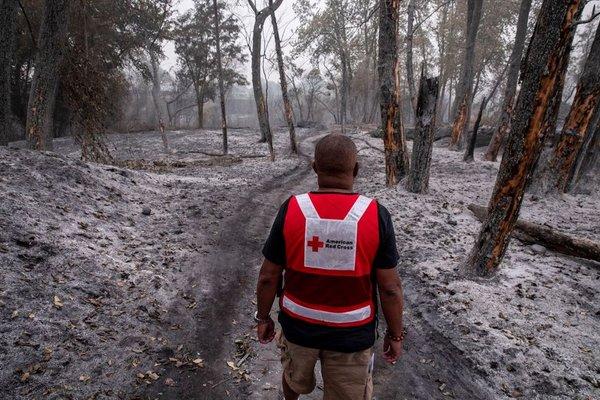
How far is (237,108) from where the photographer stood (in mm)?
114750


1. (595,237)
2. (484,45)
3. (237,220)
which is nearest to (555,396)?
(595,237)

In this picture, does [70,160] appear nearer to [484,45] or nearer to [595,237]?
[595,237]

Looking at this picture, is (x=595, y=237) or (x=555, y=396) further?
(x=595, y=237)

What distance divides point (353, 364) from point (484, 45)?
34.2 metres

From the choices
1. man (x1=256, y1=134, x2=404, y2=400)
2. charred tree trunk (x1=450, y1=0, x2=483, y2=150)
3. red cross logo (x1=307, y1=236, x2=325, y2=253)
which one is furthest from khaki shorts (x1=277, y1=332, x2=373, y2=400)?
charred tree trunk (x1=450, y1=0, x2=483, y2=150)

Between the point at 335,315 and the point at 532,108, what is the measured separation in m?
4.07

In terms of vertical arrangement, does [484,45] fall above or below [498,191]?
above

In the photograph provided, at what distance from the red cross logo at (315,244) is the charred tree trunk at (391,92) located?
816 cm

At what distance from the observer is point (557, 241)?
6.09 metres

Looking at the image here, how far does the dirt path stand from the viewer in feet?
11.8

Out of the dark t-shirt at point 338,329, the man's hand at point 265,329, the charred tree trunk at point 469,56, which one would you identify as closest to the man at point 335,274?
the dark t-shirt at point 338,329

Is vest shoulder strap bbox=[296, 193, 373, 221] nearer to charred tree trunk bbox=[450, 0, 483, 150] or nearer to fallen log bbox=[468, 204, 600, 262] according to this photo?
fallen log bbox=[468, 204, 600, 262]

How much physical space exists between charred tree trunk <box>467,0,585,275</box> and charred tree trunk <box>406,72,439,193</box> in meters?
3.84

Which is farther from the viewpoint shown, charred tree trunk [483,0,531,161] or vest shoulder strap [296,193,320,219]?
charred tree trunk [483,0,531,161]
